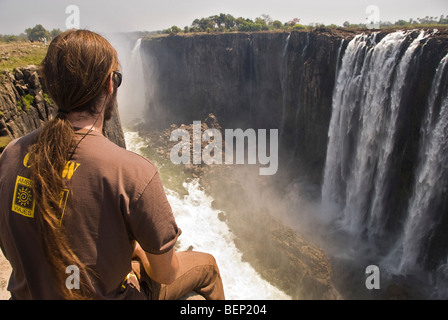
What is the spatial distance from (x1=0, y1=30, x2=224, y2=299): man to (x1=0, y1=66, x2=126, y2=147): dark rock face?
34.9 feet

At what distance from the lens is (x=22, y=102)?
494 inches

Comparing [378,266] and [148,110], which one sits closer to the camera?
[378,266]

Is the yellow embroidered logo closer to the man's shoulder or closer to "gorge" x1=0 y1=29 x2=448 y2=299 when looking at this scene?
the man's shoulder

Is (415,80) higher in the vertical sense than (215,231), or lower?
higher

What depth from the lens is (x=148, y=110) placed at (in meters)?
45.4

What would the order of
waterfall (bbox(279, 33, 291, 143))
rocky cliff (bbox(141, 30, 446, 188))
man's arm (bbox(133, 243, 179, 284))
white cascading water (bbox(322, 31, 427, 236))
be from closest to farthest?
man's arm (bbox(133, 243, 179, 284))
white cascading water (bbox(322, 31, 427, 236))
rocky cliff (bbox(141, 30, 446, 188))
waterfall (bbox(279, 33, 291, 143))

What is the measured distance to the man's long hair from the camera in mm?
1516

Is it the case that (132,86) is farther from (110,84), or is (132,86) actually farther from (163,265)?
(163,265)

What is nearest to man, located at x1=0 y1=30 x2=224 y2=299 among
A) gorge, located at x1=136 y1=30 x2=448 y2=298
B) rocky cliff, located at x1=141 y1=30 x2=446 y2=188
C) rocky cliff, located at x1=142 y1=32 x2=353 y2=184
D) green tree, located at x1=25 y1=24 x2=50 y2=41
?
gorge, located at x1=136 y1=30 x2=448 y2=298
